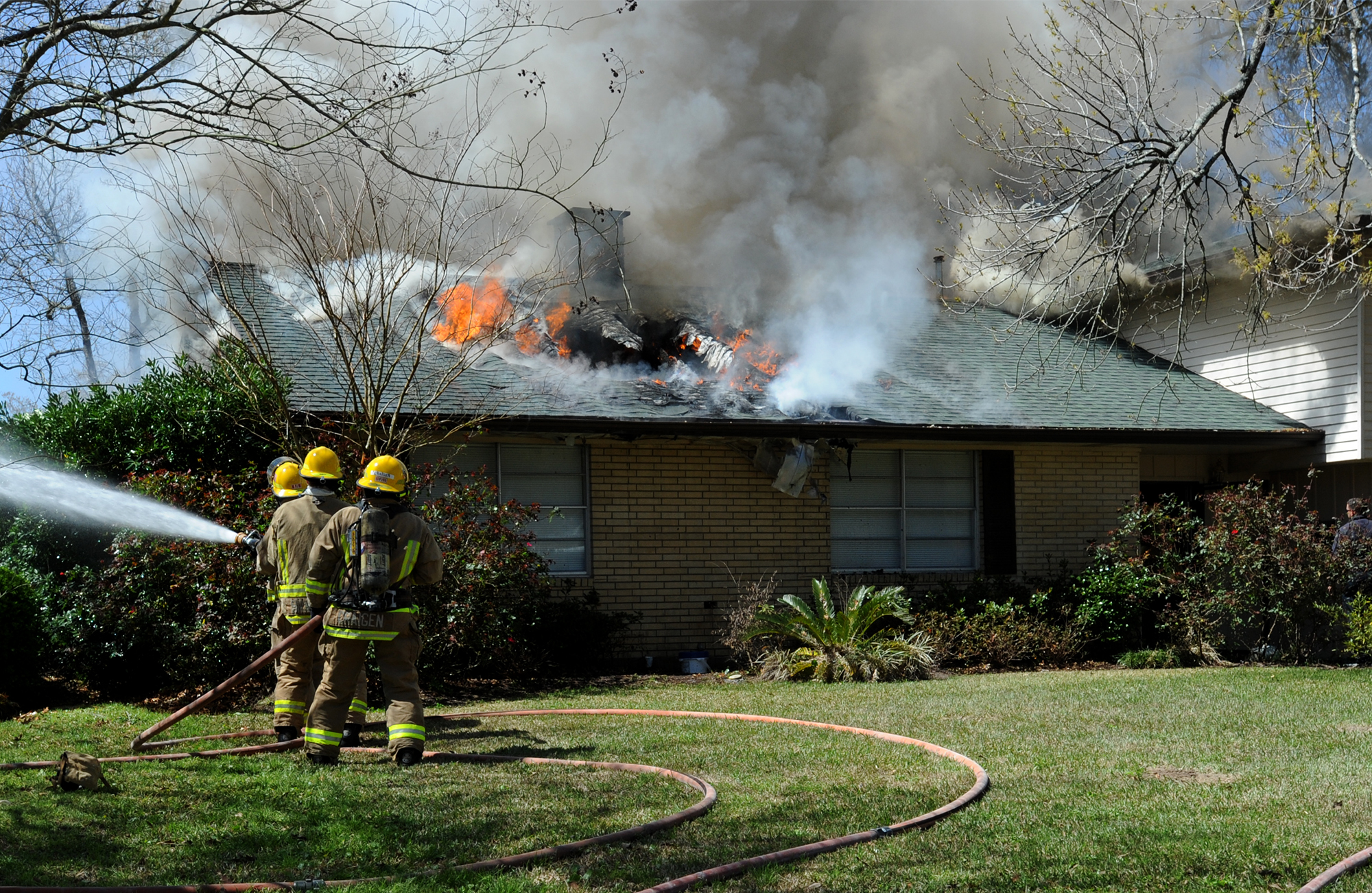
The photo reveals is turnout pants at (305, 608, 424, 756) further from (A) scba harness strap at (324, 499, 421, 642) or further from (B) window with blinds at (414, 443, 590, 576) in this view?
(B) window with blinds at (414, 443, 590, 576)

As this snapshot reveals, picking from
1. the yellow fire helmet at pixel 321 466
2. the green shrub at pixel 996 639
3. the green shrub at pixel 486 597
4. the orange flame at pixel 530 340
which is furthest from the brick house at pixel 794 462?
the yellow fire helmet at pixel 321 466

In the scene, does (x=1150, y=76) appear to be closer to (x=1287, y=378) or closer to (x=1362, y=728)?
(x=1362, y=728)

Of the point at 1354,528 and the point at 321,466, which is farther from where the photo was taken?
the point at 1354,528

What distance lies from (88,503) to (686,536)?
5754mm

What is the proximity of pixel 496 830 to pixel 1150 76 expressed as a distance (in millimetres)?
7318

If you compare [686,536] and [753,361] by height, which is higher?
[753,361]

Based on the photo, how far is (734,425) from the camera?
1197 cm

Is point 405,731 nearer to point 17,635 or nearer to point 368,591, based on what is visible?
point 368,591

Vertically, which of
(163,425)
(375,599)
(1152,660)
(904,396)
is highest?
(904,396)

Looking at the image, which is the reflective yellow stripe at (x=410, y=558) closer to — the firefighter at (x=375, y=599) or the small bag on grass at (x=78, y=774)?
the firefighter at (x=375, y=599)

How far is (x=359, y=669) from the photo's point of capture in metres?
6.54

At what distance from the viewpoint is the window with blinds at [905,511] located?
1341 cm

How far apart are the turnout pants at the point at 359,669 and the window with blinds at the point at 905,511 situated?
751cm

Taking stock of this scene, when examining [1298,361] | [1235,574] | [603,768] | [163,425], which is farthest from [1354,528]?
[163,425]
